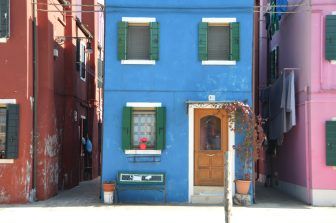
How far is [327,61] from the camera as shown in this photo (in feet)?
52.0

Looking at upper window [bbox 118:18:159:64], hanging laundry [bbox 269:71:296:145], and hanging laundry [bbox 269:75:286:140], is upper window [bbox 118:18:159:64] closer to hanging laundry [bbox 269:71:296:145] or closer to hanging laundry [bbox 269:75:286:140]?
hanging laundry [bbox 269:71:296:145]

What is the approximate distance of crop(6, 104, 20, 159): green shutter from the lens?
15320mm

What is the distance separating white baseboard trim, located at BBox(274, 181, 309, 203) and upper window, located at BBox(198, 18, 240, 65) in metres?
4.37

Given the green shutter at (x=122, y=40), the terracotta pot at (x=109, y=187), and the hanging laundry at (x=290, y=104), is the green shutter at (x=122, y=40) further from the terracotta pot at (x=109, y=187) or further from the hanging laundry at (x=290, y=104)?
the hanging laundry at (x=290, y=104)

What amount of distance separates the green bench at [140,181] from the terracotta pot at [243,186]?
2.11 metres

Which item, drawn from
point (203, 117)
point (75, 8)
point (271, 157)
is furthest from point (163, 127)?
point (75, 8)

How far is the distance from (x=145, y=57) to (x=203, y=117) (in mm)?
2446

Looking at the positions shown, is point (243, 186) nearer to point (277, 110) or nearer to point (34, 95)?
point (277, 110)

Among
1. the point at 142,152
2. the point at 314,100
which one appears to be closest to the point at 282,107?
the point at 314,100

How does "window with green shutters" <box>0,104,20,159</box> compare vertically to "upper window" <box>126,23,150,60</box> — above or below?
below

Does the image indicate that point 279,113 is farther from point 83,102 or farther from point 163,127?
point 83,102

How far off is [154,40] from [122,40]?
93cm

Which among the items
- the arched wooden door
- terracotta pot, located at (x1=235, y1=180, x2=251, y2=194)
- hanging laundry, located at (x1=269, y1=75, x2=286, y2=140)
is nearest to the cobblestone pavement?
terracotta pot, located at (x1=235, y1=180, x2=251, y2=194)
